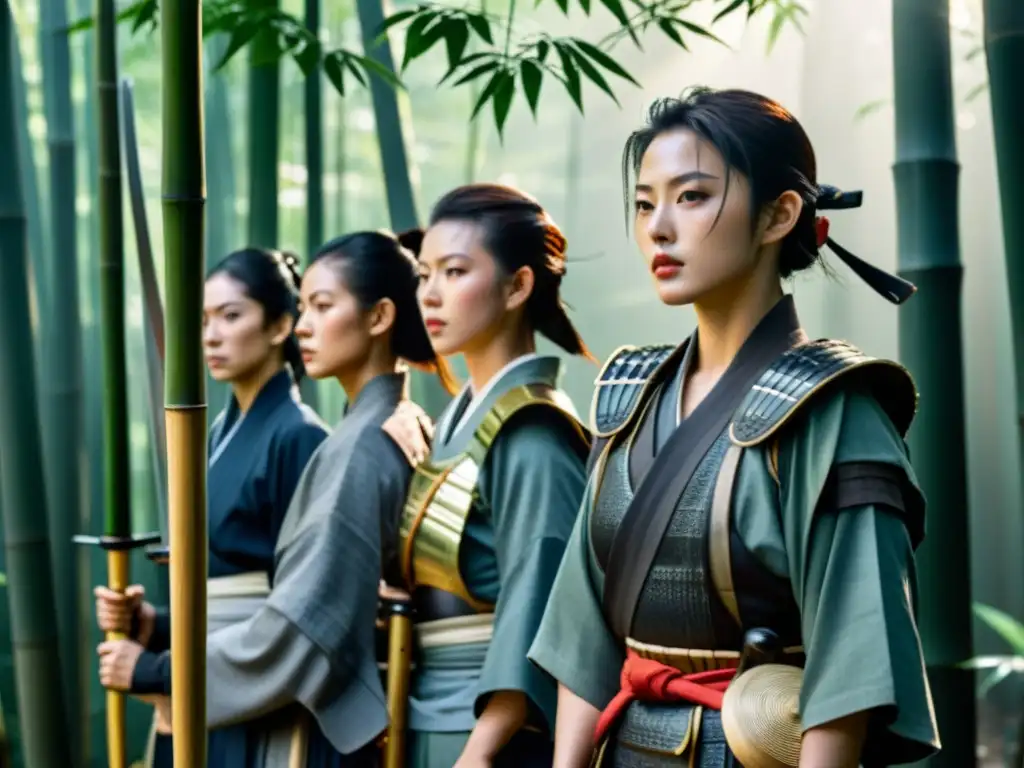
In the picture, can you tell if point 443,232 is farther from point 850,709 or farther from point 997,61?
point 850,709

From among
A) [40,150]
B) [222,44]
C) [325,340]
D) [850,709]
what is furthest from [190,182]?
[40,150]

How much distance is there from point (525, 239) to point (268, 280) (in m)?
0.79

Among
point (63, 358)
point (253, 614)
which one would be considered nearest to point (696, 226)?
point (253, 614)

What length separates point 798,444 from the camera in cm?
155

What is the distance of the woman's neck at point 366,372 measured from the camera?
106 inches

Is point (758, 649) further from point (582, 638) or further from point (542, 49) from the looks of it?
point (542, 49)

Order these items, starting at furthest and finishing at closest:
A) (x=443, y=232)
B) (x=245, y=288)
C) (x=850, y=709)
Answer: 1. (x=245, y=288)
2. (x=443, y=232)
3. (x=850, y=709)

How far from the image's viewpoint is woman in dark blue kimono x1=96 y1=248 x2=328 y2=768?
2713mm

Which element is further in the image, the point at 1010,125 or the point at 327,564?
the point at 327,564

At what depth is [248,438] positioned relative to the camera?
113 inches

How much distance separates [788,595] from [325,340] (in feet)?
4.22

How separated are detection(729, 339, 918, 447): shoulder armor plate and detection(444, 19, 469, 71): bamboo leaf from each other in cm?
105

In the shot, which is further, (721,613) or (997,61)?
(997,61)

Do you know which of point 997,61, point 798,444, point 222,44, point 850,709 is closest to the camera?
point 850,709
